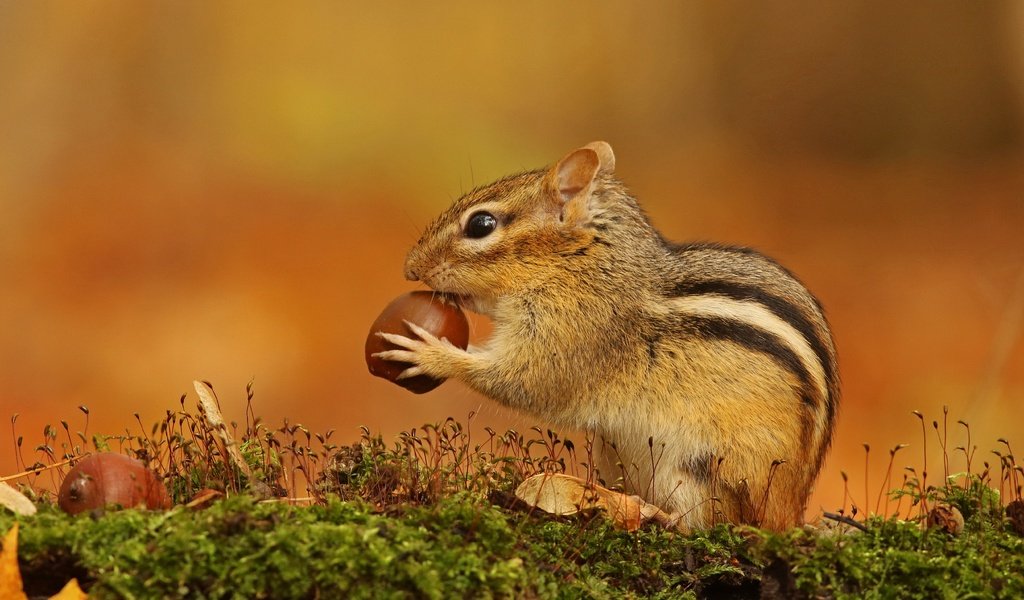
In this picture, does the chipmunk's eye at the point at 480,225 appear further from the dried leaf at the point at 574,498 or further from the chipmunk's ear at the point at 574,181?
the dried leaf at the point at 574,498

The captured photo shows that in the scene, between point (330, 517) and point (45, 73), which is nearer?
point (330, 517)

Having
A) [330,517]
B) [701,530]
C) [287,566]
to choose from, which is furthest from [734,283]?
[287,566]

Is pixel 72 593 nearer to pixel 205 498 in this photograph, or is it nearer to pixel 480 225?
pixel 205 498

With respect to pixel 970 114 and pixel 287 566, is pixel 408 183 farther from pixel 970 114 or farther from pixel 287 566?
pixel 287 566

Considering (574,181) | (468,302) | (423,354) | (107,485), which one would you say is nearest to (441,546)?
(107,485)

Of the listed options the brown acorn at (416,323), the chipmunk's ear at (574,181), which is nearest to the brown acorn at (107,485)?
the brown acorn at (416,323)

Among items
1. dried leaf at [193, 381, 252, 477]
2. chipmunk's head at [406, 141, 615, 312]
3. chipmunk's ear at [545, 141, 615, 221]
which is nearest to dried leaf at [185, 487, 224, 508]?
dried leaf at [193, 381, 252, 477]

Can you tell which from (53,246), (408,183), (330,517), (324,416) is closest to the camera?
(330,517)
